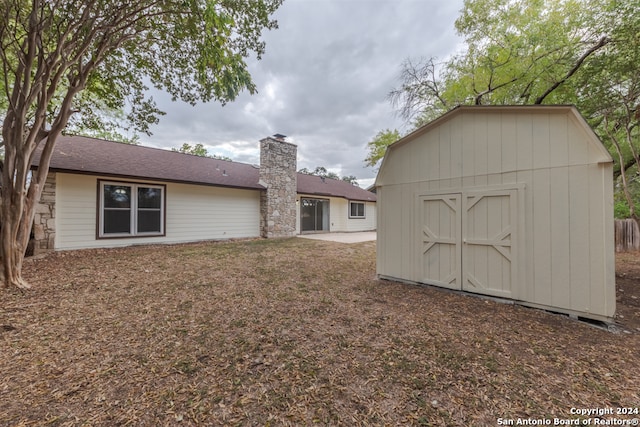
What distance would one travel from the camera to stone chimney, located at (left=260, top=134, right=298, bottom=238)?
1166 cm

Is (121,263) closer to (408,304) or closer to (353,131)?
(408,304)

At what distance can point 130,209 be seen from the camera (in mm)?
8344

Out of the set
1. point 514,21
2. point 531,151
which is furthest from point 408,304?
point 514,21

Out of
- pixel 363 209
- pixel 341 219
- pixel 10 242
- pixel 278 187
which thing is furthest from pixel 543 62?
pixel 363 209

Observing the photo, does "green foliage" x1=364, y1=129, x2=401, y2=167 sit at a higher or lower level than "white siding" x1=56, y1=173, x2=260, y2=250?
higher

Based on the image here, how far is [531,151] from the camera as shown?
3426 mm

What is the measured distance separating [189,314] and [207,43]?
4331mm

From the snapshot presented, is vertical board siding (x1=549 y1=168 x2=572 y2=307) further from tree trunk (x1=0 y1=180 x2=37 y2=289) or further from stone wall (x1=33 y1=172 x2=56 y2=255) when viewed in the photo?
stone wall (x1=33 y1=172 x2=56 y2=255)

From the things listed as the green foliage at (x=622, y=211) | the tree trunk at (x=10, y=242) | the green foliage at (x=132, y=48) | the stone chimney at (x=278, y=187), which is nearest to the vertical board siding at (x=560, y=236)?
the green foliage at (x=132, y=48)

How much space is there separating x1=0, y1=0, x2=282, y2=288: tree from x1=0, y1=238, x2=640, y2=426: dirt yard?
1.77 m

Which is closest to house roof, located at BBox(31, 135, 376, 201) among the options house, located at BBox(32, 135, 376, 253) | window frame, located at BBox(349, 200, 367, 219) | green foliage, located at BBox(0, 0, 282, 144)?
house, located at BBox(32, 135, 376, 253)

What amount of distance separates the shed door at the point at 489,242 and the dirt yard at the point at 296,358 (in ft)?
0.96

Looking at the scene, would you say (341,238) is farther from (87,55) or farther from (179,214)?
(87,55)

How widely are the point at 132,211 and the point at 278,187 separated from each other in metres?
5.81
